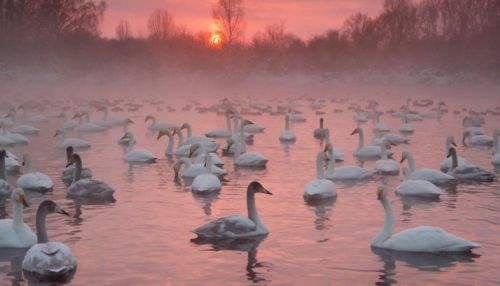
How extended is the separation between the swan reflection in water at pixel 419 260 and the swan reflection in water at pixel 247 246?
1.48m

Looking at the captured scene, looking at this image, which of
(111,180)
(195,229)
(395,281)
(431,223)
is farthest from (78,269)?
(111,180)

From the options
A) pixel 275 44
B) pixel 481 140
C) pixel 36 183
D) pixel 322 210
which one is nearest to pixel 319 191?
pixel 322 210

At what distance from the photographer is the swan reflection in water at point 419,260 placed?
979 centimetres

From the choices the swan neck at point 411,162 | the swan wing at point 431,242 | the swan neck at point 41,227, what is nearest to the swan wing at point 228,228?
the swan wing at point 431,242

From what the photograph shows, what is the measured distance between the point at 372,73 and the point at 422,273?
5380cm

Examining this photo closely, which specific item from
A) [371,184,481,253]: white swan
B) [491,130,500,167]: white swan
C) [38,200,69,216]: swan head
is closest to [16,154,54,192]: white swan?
[38,200,69,216]: swan head

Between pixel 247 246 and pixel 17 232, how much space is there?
304cm

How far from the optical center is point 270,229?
12.0 meters

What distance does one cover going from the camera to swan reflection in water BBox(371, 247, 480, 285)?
9.79 meters

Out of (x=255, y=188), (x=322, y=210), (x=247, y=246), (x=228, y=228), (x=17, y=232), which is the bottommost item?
(x=247, y=246)

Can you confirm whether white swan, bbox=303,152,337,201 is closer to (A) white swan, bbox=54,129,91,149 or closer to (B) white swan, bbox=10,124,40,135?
(A) white swan, bbox=54,129,91,149

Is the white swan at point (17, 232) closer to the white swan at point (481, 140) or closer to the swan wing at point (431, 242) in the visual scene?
the swan wing at point (431, 242)

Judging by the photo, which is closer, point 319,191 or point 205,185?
point 319,191

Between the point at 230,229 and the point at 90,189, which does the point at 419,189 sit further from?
the point at 90,189
